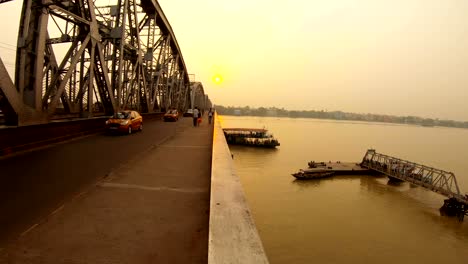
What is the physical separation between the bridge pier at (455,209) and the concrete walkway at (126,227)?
28.3m

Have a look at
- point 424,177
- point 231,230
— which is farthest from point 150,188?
point 424,177

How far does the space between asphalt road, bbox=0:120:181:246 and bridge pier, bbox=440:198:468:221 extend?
27751 millimetres

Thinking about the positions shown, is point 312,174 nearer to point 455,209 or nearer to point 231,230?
point 455,209

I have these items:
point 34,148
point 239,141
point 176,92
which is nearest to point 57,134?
point 34,148

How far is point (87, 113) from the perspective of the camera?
55.3ft

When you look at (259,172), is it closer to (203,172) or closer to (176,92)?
(176,92)

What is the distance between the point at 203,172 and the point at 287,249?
10.8m

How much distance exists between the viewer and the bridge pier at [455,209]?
2606 centimetres

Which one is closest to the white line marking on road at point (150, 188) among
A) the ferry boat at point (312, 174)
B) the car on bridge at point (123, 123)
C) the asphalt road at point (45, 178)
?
the asphalt road at point (45, 178)

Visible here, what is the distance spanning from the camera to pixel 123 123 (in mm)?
17312

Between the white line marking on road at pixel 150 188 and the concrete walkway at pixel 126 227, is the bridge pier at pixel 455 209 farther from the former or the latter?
the white line marking on road at pixel 150 188

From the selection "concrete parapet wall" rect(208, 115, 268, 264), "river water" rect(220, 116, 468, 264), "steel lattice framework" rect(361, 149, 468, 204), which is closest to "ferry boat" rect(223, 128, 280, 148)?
"steel lattice framework" rect(361, 149, 468, 204)

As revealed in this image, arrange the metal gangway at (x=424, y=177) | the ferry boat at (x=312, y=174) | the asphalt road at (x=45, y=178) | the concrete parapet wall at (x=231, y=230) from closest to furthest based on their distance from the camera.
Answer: the concrete parapet wall at (x=231, y=230), the asphalt road at (x=45, y=178), the metal gangway at (x=424, y=177), the ferry boat at (x=312, y=174)

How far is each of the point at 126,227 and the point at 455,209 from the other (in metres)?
31.0
